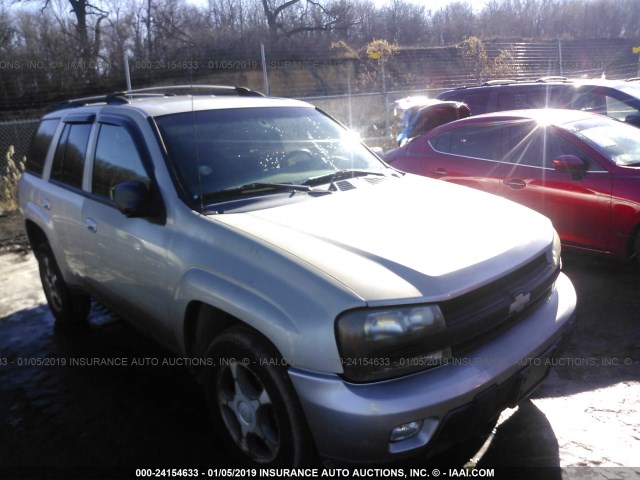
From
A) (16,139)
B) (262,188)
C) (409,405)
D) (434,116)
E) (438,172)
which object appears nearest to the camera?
(409,405)

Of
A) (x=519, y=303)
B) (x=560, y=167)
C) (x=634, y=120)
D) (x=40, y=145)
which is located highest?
(x=40, y=145)

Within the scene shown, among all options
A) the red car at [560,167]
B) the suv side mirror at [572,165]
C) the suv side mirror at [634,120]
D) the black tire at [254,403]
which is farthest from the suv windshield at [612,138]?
the black tire at [254,403]

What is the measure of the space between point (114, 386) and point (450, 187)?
102 inches

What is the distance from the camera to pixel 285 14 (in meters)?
23.2

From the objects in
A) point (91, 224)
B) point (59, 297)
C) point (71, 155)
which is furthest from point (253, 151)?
point (59, 297)

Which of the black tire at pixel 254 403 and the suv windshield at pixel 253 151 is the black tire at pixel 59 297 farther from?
the black tire at pixel 254 403

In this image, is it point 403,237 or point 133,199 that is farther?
point 133,199

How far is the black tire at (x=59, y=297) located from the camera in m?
4.45

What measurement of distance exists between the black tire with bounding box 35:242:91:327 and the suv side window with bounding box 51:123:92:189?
754 millimetres

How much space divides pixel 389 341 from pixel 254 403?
758 millimetres

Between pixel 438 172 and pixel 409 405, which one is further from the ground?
pixel 438 172

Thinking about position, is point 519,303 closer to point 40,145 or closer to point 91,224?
point 91,224

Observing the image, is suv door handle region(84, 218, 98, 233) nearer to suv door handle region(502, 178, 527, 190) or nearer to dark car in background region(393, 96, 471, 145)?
suv door handle region(502, 178, 527, 190)

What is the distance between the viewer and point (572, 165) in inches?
188
